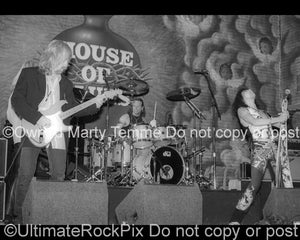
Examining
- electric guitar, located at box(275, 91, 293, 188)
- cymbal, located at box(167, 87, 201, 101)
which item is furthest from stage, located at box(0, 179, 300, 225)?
cymbal, located at box(167, 87, 201, 101)

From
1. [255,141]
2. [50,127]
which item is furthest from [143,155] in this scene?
[50,127]

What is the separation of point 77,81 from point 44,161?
1.75 metres

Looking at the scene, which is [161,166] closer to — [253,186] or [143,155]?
[143,155]

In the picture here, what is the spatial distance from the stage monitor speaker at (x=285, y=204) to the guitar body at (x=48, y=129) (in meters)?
2.20

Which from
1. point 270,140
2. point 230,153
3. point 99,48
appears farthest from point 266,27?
point 270,140

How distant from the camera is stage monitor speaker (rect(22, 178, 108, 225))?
12.8ft

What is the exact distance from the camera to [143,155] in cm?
626

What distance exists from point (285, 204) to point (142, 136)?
2248 mm

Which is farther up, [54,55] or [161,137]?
[54,55]

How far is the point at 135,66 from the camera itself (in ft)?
26.5

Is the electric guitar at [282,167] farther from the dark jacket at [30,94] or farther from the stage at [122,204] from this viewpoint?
the dark jacket at [30,94]

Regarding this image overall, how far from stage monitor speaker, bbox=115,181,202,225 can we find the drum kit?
139 centimetres

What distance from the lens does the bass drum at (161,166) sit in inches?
239

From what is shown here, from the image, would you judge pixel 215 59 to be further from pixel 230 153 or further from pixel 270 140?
pixel 270 140
